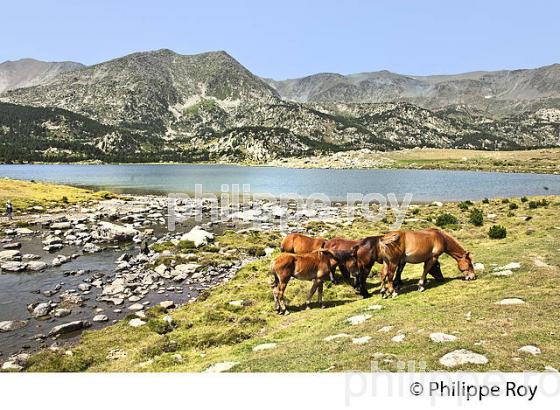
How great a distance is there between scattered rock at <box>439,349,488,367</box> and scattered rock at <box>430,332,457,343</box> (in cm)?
73

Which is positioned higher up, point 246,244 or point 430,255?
point 430,255

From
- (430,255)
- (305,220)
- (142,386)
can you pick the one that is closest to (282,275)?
(430,255)

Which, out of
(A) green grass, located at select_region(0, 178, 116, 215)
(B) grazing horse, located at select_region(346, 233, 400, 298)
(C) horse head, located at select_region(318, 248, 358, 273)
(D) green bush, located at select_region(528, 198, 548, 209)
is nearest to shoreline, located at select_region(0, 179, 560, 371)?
(B) grazing horse, located at select_region(346, 233, 400, 298)

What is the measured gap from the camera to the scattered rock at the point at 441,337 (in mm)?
9526

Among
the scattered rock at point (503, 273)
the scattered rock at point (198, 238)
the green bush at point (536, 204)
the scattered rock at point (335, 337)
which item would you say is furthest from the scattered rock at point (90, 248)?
the green bush at point (536, 204)

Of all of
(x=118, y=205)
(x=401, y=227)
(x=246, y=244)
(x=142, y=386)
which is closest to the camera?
(x=142, y=386)

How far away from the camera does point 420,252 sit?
15102 mm

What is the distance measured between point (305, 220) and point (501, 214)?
2325 cm

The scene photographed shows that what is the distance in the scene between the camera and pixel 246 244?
3562 cm

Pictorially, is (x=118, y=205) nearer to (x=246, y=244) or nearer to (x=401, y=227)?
(x=246, y=244)

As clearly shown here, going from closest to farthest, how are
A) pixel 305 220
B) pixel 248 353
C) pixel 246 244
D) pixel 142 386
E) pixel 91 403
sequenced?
pixel 91 403
pixel 142 386
pixel 248 353
pixel 246 244
pixel 305 220

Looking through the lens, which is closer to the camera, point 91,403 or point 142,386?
point 91,403

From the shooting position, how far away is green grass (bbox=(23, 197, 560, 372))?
920 cm

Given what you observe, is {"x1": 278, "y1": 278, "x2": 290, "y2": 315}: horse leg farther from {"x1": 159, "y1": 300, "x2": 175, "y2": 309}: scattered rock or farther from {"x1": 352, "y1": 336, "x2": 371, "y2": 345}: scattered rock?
{"x1": 159, "y1": 300, "x2": 175, "y2": 309}: scattered rock
